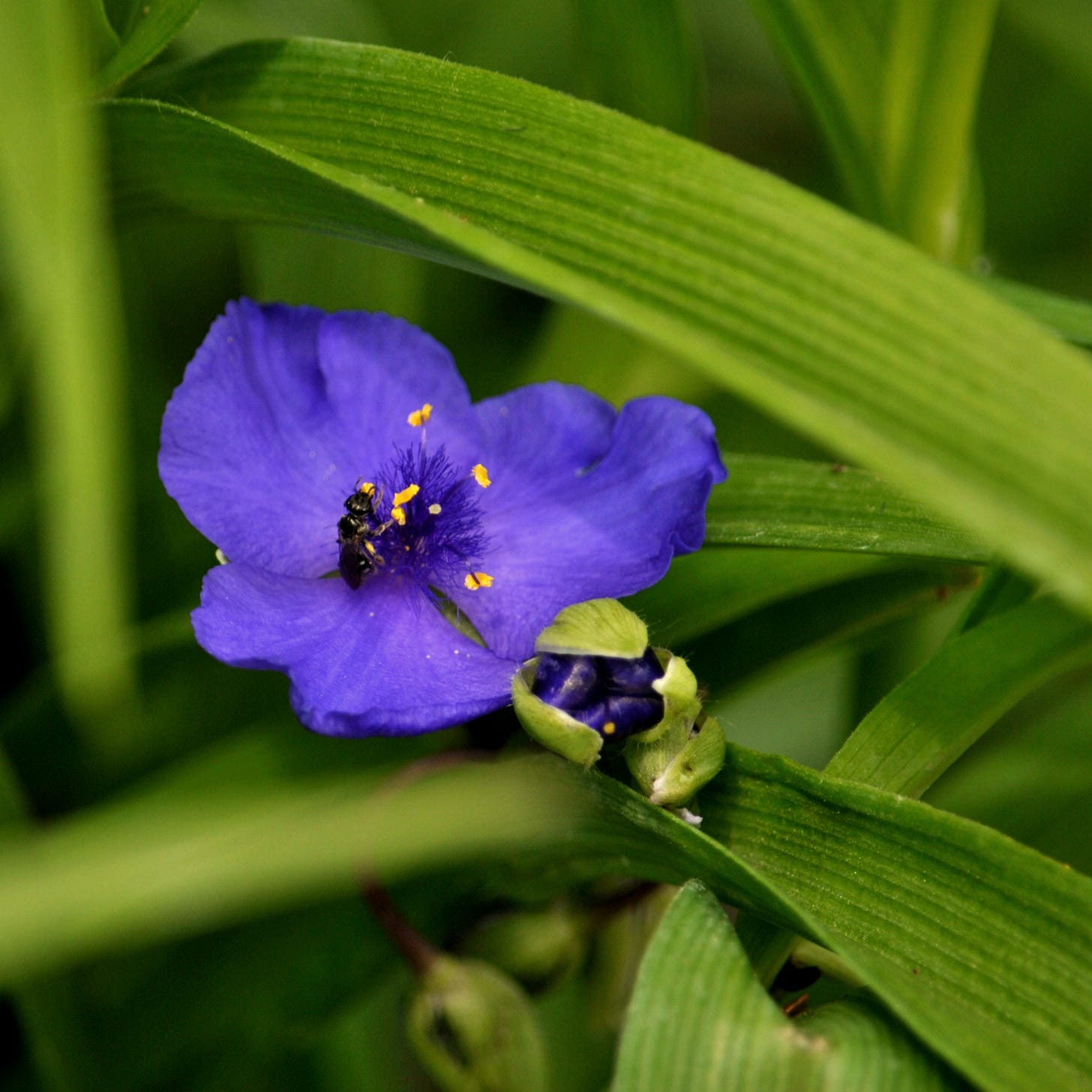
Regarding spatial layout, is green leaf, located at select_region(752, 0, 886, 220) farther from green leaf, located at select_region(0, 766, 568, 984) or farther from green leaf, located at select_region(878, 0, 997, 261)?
green leaf, located at select_region(0, 766, 568, 984)

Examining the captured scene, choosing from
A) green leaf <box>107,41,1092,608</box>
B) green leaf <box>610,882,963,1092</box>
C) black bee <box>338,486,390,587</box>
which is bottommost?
green leaf <box>610,882,963,1092</box>

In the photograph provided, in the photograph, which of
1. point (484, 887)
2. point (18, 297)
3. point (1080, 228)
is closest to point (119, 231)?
point (18, 297)

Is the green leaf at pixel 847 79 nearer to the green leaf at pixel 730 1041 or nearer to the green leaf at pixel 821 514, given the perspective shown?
the green leaf at pixel 821 514

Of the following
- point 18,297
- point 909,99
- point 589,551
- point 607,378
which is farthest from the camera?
point 607,378

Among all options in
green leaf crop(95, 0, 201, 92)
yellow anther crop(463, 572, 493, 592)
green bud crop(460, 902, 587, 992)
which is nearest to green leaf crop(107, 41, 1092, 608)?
green leaf crop(95, 0, 201, 92)

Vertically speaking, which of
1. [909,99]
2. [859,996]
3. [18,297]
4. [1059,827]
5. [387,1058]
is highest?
[909,99]

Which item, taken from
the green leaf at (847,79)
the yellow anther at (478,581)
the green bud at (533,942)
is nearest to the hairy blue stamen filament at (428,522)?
the yellow anther at (478,581)

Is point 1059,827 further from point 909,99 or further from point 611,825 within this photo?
point 909,99
